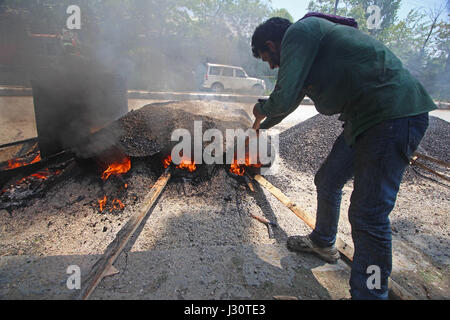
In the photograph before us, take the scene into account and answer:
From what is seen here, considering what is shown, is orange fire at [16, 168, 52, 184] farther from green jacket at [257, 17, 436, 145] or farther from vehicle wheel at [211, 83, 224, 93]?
vehicle wheel at [211, 83, 224, 93]

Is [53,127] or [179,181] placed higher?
[53,127]

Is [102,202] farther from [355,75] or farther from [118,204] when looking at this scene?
[355,75]

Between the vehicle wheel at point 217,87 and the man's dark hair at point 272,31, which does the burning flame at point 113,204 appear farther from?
the vehicle wheel at point 217,87

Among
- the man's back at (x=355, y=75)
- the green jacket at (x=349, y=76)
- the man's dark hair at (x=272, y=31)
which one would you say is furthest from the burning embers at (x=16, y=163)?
the man's back at (x=355, y=75)

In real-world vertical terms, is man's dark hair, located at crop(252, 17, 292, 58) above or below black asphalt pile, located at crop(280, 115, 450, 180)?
above

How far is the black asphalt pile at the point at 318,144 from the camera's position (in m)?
4.38

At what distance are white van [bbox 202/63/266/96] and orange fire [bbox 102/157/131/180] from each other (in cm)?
1219

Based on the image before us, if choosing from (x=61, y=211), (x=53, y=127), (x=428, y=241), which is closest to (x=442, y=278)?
(x=428, y=241)

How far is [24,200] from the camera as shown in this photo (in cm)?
273

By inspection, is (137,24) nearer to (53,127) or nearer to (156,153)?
(53,127)

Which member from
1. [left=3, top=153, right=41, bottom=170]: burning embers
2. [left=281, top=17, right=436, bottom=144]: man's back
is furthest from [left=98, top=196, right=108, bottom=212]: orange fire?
[left=281, top=17, right=436, bottom=144]: man's back

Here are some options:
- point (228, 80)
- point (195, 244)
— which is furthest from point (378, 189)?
point (228, 80)

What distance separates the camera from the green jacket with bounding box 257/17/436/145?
4.47 ft
